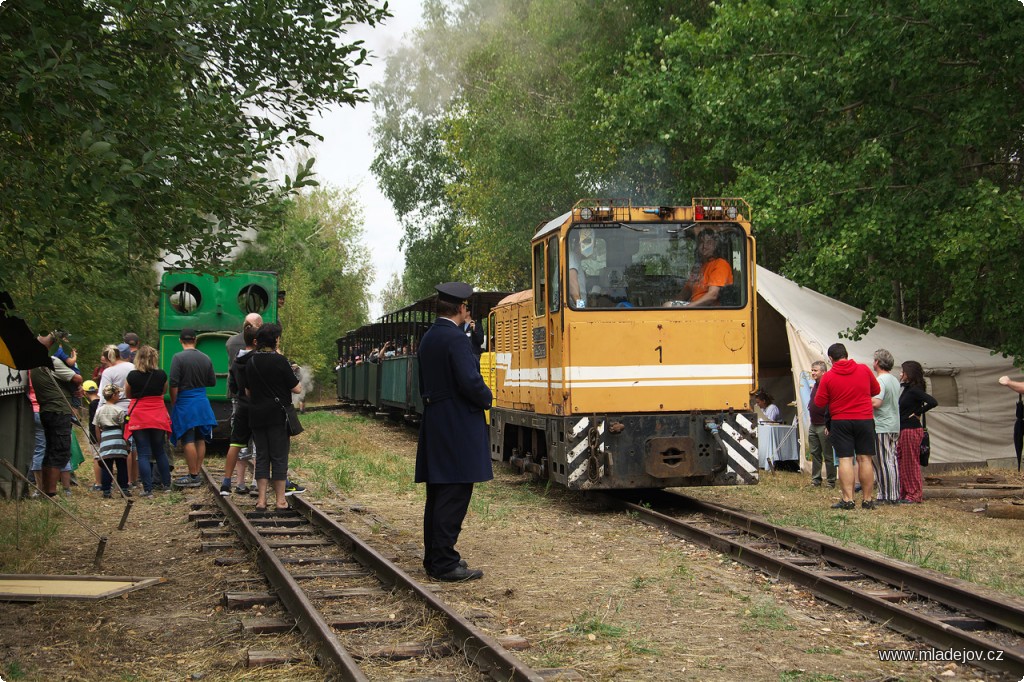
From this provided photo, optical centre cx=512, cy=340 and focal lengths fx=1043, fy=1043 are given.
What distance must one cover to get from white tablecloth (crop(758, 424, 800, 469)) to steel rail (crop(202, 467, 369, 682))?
9.62 m

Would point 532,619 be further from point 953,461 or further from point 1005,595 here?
point 953,461

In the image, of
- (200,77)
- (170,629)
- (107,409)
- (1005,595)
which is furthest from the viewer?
(107,409)

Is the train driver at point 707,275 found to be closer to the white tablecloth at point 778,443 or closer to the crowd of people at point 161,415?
the crowd of people at point 161,415

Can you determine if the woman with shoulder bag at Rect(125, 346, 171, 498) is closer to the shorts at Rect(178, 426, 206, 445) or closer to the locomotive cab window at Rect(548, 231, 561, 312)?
the shorts at Rect(178, 426, 206, 445)

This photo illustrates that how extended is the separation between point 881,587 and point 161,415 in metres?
8.68

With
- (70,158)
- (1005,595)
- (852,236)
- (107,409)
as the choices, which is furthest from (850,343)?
(70,158)

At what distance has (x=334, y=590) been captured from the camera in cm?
720

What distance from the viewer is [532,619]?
657 centimetres

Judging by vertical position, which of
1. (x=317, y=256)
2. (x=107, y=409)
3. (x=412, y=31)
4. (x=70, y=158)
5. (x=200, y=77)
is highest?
(x=412, y=31)

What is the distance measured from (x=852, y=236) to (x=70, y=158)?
471 inches

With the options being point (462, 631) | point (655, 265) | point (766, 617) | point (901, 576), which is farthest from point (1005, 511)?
point (462, 631)

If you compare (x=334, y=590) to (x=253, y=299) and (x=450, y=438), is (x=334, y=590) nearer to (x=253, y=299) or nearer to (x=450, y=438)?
(x=450, y=438)

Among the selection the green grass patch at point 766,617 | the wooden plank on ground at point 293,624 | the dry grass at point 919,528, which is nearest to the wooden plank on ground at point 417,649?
the wooden plank on ground at point 293,624

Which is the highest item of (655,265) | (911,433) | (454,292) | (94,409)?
(655,265)
